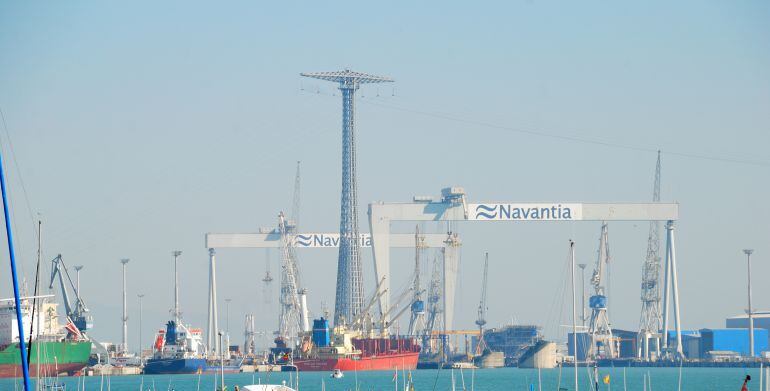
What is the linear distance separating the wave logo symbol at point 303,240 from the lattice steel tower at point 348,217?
1637 centimetres

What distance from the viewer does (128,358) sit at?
130m

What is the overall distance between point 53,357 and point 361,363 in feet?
105

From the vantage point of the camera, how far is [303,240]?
145125 mm

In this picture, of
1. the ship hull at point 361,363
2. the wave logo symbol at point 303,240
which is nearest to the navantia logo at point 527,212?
the ship hull at point 361,363

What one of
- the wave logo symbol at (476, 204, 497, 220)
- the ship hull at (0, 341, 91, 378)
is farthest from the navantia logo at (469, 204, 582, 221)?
the ship hull at (0, 341, 91, 378)

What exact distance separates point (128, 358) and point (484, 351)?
44093 mm

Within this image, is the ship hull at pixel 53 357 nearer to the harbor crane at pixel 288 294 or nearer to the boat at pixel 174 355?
the boat at pixel 174 355

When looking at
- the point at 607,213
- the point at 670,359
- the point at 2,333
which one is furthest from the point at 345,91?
the point at 670,359

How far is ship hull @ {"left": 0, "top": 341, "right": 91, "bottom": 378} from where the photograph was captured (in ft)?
322

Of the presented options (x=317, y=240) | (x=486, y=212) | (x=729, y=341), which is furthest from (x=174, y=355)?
(x=729, y=341)

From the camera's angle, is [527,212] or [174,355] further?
[174,355]

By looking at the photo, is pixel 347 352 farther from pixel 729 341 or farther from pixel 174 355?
pixel 729 341

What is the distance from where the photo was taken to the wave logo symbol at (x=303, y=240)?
144250 millimetres

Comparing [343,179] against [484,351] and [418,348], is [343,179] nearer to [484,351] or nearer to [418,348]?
[418,348]
